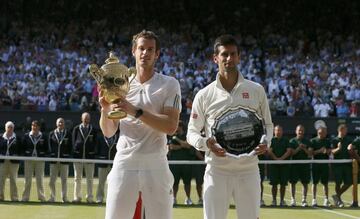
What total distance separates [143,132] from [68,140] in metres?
11.8

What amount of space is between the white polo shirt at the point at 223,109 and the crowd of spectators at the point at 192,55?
711 inches

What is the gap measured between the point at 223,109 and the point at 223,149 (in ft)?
1.28

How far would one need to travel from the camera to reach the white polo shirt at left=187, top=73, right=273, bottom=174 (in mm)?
6746

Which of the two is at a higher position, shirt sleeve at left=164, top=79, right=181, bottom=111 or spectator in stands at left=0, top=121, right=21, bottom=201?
shirt sleeve at left=164, top=79, right=181, bottom=111

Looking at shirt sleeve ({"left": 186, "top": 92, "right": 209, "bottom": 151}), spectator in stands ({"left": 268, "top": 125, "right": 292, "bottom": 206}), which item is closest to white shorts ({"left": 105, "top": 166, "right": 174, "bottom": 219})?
shirt sleeve ({"left": 186, "top": 92, "right": 209, "bottom": 151})

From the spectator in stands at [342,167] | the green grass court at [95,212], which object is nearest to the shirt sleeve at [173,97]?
the green grass court at [95,212]

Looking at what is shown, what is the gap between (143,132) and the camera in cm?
608

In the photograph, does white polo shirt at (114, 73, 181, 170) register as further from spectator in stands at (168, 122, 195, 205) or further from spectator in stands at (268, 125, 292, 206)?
spectator in stands at (268, 125, 292, 206)

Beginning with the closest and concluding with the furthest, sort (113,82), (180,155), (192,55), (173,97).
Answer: (113,82)
(173,97)
(180,155)
(192,55)

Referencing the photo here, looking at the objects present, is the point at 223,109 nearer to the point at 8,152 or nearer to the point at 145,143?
the point at 145,143

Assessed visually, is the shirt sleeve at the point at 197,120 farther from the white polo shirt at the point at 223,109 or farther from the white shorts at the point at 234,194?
the white shorts at the point at 234,194

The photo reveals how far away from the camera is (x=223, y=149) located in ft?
21.7

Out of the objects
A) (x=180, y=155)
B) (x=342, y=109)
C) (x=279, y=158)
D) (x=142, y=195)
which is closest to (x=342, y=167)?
(x=279, y=158)

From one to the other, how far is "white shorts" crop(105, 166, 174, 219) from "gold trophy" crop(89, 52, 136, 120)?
561mm
